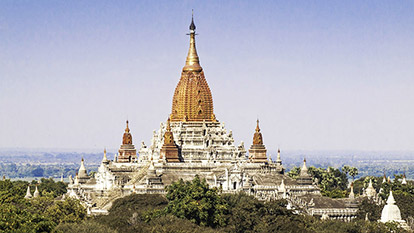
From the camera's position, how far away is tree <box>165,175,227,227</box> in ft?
241

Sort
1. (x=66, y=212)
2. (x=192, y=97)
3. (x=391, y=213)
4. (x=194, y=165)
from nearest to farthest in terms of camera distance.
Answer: (x=391, y=213)
(x=66, y=212)
(x=194, y=165)
(x=192, y=97)

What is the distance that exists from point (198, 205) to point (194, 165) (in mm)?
25742

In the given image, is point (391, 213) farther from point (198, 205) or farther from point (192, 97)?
point (192, 97)

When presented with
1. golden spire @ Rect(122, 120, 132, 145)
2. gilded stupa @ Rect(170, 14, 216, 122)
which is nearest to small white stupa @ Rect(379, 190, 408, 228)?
gilded stupa @ Rect(170, 14, 216, 122)

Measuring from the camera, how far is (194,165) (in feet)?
328

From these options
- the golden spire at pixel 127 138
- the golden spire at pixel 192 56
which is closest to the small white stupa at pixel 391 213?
the golden spire at pixel 192 56

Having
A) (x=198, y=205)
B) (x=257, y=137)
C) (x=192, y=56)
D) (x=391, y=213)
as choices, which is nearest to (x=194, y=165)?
(x=257, y=137)

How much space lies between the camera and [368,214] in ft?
282

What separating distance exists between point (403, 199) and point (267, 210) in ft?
62.9

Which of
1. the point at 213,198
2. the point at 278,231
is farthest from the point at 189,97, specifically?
the point at 278,231

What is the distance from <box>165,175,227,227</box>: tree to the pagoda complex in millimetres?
10648

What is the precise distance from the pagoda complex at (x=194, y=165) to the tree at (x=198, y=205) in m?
10.6

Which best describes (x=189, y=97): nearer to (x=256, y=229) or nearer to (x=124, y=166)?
(x=124, y=166)

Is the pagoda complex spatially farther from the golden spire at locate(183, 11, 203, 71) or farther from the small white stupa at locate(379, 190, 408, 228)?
the small white stupa at locate(379, 190, 408, 228)
